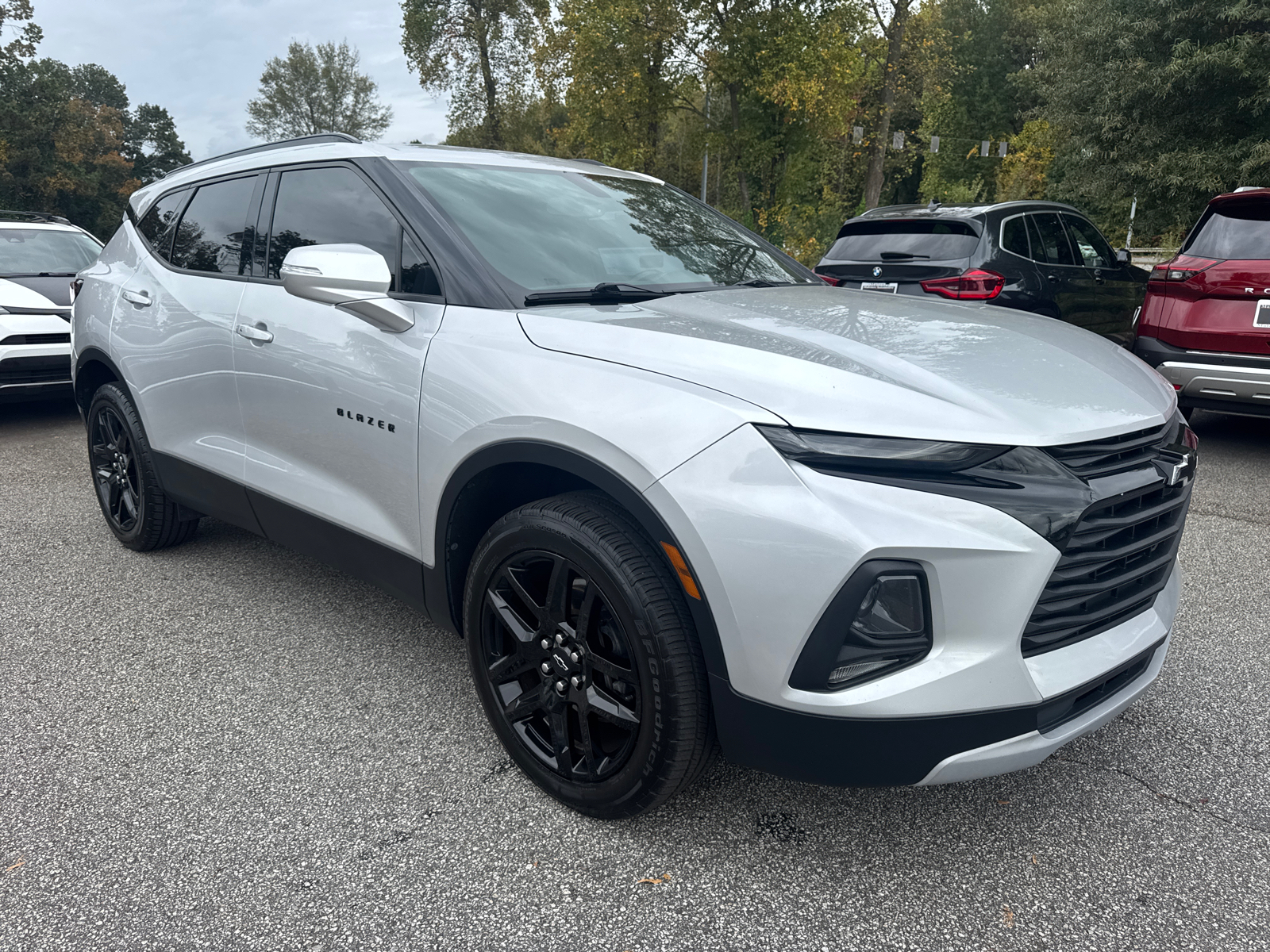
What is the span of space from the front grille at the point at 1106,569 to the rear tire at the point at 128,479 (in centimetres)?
362

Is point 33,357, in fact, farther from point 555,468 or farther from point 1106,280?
point 1106,280

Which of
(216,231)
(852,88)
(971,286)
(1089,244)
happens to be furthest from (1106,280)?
(852,88)

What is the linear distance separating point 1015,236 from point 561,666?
597 centimetres

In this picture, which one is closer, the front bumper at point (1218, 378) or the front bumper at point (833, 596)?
the front bumper at point (833, 596)

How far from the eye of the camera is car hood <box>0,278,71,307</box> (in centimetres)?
721

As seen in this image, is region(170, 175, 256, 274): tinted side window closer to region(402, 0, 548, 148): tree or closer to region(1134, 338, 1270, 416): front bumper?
region(1134, 338, 1270, 416): front bumper

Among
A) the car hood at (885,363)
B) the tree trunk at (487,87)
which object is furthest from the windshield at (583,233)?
the tree trunk at (487,87)

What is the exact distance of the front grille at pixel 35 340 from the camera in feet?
22.9

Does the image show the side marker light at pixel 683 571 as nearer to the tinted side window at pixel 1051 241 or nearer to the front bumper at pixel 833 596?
the front bumper at pixel 833 596

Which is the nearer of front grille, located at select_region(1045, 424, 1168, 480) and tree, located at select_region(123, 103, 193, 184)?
front grille, located at select_region(1045, 424, 1168, 480)

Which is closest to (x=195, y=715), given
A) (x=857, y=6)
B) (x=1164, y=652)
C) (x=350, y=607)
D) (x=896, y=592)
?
(x=350, y=607)

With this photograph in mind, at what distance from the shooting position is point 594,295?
2.57m

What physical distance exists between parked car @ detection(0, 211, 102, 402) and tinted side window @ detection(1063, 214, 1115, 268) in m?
8.34

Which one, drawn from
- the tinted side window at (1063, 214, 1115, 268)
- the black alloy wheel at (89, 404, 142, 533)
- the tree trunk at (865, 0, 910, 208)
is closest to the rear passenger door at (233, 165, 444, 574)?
the black alloy wheel at (89, 404, 142, 533)
